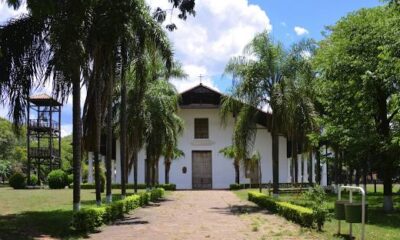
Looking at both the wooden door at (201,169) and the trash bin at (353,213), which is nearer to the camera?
the trash bin at (353,213)

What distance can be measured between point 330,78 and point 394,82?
8.71ft

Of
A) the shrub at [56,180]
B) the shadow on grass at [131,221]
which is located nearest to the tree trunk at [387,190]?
the shadow on grass at [131,221]

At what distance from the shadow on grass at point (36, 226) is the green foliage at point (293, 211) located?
5.62m

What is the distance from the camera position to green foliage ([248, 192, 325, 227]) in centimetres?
1373

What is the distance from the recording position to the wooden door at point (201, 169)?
1937 inches

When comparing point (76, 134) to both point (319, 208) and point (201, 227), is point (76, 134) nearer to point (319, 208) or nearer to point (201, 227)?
point (201, 227)

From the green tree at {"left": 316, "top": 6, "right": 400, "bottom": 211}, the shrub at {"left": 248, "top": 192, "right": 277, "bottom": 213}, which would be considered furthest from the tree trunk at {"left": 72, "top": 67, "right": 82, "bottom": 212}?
the green tree at {"left": 316, "top": 6, "right": 400, "bottom": 211}

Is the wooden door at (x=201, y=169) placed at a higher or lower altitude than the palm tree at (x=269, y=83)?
lower

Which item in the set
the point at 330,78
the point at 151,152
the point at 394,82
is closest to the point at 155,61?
the point at 330,78

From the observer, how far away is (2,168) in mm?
63344

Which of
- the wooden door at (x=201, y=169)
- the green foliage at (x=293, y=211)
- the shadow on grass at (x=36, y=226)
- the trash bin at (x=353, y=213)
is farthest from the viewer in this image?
the wooden door at (x=201, y=169)

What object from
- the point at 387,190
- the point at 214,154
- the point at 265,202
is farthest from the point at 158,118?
the point at 214,154

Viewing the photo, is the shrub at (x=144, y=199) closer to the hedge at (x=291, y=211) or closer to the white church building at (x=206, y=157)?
the hedge at (x=291, y=211)

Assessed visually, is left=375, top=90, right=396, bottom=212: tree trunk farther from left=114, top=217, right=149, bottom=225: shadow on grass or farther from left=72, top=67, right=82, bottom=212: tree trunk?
left=72, top=67, right=82, bottom=212: tree trunk
